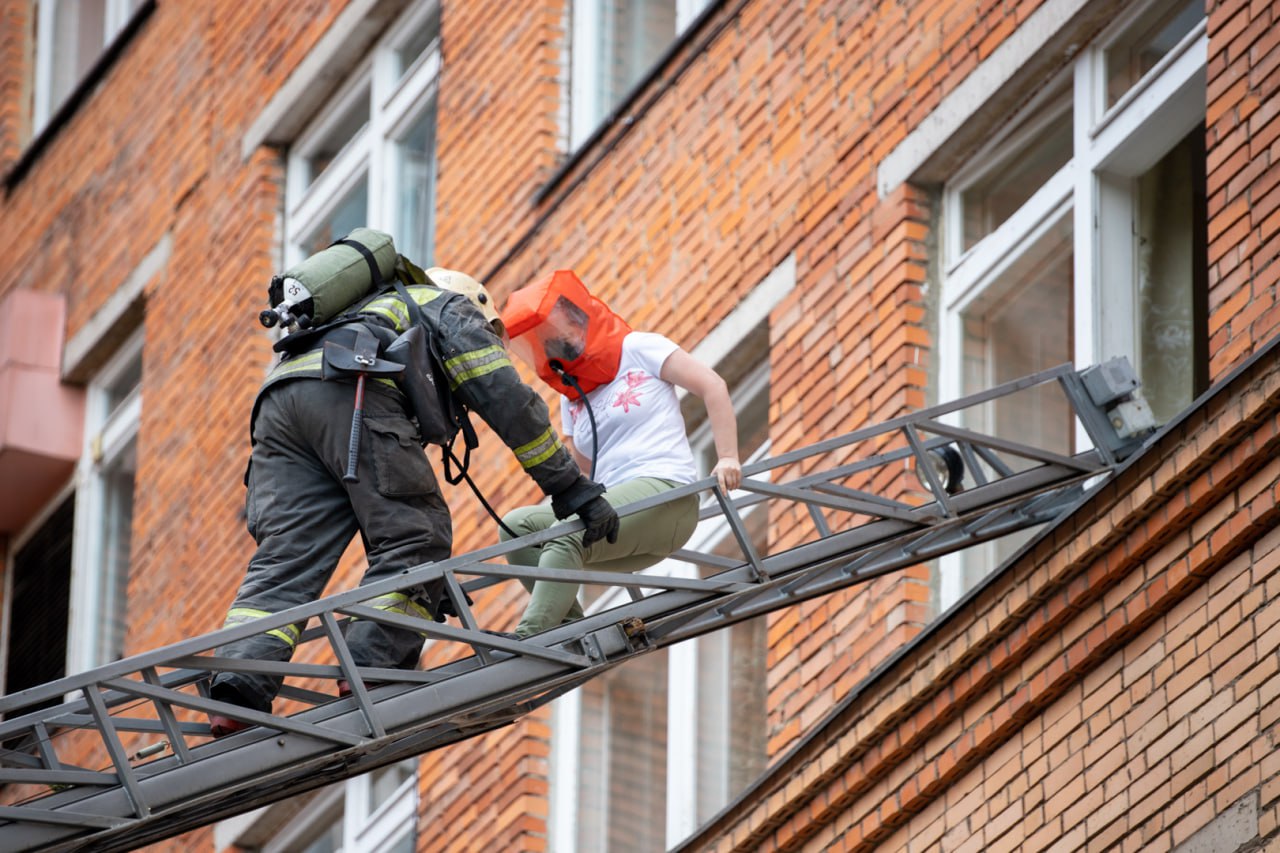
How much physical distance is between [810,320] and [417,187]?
5.17m

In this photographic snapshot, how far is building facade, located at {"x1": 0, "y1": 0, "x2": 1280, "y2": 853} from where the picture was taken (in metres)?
9.91

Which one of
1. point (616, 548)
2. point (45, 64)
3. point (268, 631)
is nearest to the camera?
point (268, 631)

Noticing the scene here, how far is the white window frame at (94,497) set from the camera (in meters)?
20.0

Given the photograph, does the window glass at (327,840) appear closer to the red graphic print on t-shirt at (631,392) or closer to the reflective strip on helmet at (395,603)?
the red graphic print on t-shirt at (631,392)

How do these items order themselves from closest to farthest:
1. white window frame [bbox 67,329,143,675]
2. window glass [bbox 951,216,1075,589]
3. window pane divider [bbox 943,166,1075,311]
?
window pane divider [bbox 943,166,1075,311] → window glass [bbox 951,216,1075,589] → white window frame [bbox 67,329,143,675]

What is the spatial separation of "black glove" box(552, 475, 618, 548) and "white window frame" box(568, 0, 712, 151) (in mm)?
5930

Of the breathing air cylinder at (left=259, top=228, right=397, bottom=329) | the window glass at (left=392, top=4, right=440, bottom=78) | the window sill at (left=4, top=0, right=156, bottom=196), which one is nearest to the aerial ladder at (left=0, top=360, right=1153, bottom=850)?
the breathing air cylinder at (left=259, top=228, right=397, bottom=329)

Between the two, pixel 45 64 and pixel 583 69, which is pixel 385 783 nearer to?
pixel 583 69

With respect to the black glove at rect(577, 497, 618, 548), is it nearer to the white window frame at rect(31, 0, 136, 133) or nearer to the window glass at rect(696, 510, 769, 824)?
the window glass at rect(696, 510, 769, 824)

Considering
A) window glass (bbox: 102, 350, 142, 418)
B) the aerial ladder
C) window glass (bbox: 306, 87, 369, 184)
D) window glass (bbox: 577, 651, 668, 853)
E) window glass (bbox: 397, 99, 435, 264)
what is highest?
window glass (bbox: 306, 87, 369, 184)

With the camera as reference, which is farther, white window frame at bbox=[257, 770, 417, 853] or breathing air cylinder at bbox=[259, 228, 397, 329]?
white window frame at bbox=[257, 770, 417, 853]

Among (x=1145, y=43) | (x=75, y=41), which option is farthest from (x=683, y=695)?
(x=75, y=41)

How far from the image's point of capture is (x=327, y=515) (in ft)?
31.9

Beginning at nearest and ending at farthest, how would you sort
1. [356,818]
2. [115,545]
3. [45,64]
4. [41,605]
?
[356,818]
[115,545]
[41,605]
[45,64]
